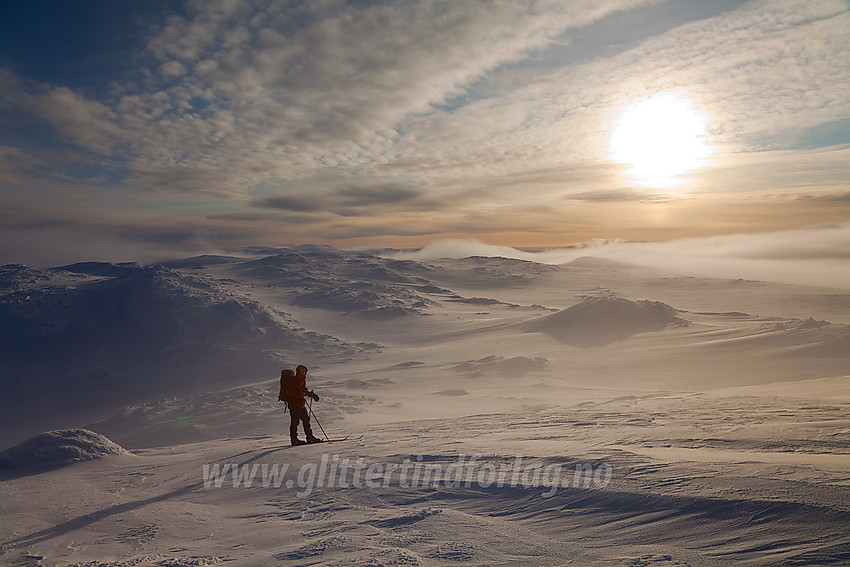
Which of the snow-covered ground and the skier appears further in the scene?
the skier

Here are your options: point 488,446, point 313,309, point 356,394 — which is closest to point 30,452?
point 488,446

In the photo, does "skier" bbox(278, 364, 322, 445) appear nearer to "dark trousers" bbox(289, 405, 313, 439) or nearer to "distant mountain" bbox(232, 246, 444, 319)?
"dark trousers" bbox(289, 405, 313, 439)

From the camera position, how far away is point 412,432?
10227 mm

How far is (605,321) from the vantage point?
40.9 meters

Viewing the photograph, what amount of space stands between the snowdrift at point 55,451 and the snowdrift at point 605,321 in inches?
1274

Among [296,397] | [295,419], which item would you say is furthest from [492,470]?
[296,397]

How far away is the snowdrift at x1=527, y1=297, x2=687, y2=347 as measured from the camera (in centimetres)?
3831

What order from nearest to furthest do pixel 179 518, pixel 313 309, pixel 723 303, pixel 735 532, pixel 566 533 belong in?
pixel 735 532, pixel 566 533, pixel 179 518, pixel 313 309, pixel 723 303

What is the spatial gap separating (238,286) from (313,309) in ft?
66.2

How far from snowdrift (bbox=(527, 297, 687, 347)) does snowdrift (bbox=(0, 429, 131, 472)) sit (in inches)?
1274

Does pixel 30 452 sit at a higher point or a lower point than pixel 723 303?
lower

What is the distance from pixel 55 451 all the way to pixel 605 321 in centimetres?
3840

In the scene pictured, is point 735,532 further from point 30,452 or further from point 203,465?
point 30,452

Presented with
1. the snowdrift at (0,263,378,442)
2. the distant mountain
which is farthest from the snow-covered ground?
the distant mountain
